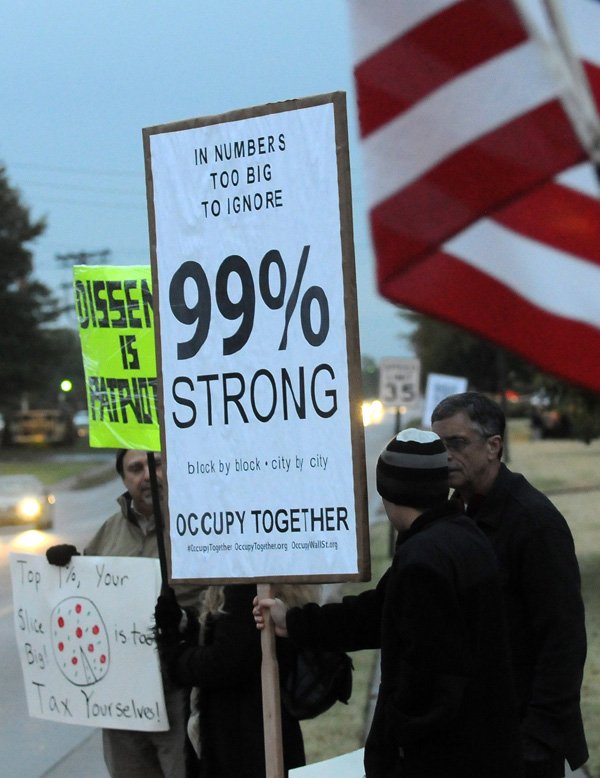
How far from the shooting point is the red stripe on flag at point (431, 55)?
8.35 ft

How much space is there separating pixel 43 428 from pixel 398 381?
→ 202 ft

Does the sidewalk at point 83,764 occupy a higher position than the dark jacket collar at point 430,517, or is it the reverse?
the dark jacket collar at point 430,517

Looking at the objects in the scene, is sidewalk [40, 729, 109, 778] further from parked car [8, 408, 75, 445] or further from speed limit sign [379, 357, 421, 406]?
parked car [8, 408, 75, 445]

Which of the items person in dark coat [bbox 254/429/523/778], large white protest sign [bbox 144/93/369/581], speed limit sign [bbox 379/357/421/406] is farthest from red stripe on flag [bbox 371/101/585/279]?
speed limit sign [bbox 379/357/421/406]

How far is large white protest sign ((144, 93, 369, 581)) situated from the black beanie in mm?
300

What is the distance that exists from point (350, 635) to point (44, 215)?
7000 cm

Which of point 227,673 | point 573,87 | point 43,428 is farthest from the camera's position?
point 43,428

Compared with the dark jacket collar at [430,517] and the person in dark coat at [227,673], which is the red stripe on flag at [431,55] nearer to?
the dark jacket collar at [430,517]

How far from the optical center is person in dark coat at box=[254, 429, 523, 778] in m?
3.32

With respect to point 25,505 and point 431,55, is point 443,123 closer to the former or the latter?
point 431,55

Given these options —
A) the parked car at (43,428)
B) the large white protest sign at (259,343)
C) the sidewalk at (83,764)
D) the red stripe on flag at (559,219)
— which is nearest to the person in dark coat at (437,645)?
the large white protest sign at (259,343)

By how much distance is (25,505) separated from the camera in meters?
29.0

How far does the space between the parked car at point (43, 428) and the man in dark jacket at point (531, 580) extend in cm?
7698

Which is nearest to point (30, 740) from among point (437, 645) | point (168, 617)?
point (168, 617)
